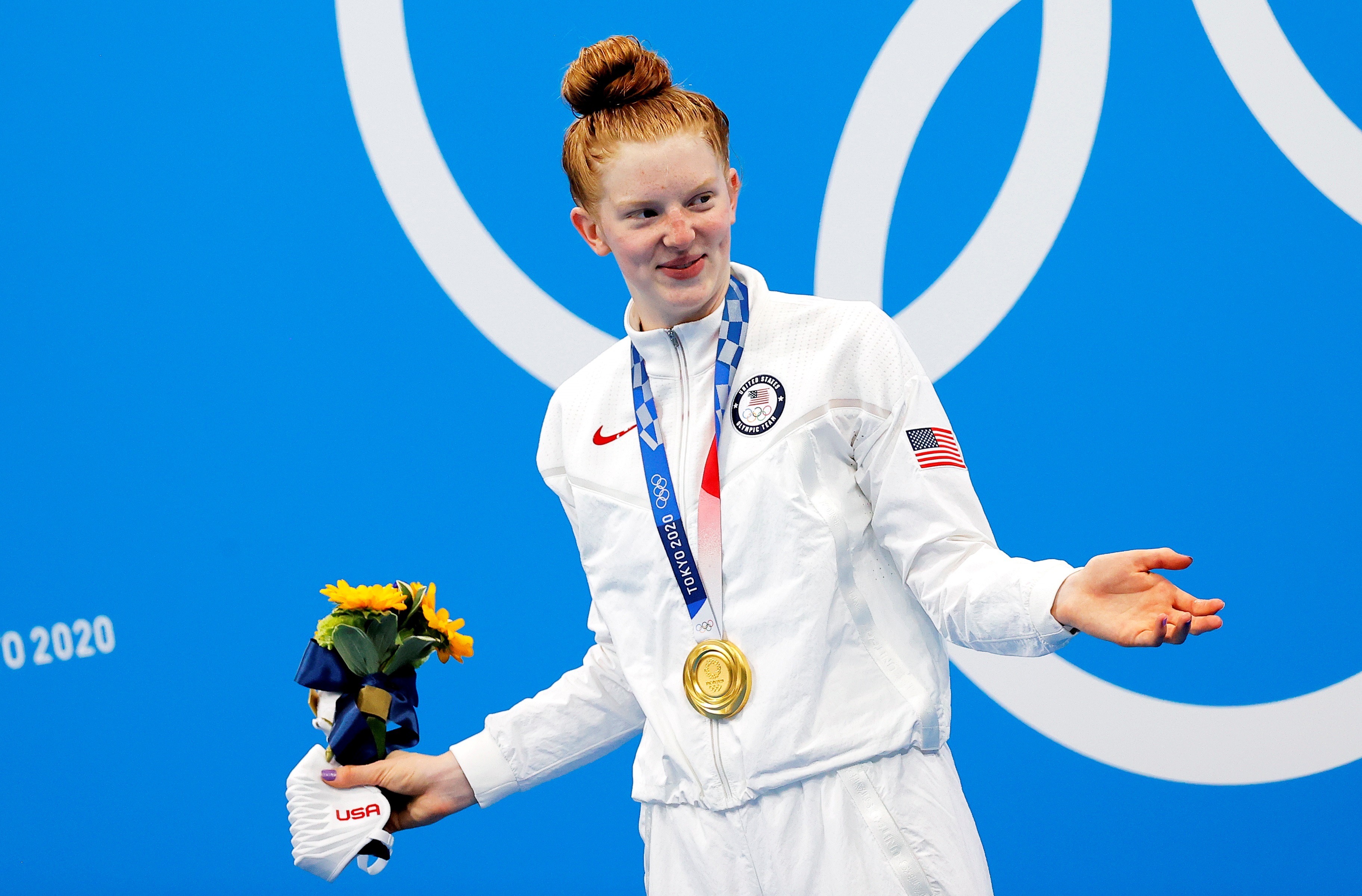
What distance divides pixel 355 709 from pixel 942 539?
0.94 metres

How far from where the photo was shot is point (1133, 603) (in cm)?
129

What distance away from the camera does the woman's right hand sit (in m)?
1.84

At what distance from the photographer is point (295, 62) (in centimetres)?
313

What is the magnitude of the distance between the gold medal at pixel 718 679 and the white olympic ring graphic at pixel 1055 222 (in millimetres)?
1443

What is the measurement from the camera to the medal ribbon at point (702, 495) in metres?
1.64

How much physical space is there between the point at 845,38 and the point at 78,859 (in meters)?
3.08

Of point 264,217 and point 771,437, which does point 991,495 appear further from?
point 264,217

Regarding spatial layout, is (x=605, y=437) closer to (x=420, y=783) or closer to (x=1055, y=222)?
(x=420, y=783)

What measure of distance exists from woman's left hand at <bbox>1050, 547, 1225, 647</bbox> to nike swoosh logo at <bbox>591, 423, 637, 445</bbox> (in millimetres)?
718

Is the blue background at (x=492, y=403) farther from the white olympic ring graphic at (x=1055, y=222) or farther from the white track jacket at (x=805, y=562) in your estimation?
the white track jacket at (x=805, y=562)

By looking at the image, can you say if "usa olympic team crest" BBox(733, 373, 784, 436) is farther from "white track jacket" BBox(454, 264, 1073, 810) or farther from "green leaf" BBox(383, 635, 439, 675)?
"green leaf" BBox(383, 635, 439, 675)

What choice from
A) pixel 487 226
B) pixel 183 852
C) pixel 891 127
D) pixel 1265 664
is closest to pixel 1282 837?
pixel 1265 664

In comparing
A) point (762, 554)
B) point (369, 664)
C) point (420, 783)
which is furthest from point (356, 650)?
point (762, 554)

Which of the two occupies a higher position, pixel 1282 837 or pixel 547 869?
pixel 547 869
